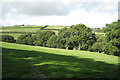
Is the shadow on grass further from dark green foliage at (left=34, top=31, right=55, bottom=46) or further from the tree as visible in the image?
dark green foliage at (left=34, top=31, right=55, bottom=46)

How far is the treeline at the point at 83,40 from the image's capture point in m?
Result: 43.9

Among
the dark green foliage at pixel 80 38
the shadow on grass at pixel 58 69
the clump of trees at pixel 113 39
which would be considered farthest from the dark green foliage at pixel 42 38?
the shadow on grass at pixel 58 69

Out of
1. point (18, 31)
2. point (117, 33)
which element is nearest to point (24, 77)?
point (117, 33)

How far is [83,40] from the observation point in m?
79.4

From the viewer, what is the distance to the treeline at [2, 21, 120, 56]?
144ft

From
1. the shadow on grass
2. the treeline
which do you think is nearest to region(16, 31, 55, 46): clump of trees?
the treeline

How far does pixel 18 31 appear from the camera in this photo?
143375 mm

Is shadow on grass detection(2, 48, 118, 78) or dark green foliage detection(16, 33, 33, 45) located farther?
dark green foliage detection(16, 33, 33, 45)

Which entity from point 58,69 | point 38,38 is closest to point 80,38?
point 38,38

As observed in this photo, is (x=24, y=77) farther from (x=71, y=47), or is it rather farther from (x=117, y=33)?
(x=71, y=47)

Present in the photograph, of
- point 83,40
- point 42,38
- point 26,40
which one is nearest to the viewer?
point 83,40

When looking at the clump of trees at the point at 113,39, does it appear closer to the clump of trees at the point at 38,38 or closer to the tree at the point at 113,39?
the tree at the point at 113,39

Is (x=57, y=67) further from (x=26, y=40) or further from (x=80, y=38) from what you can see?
(x=26, y=40)

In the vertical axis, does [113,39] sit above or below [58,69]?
above
